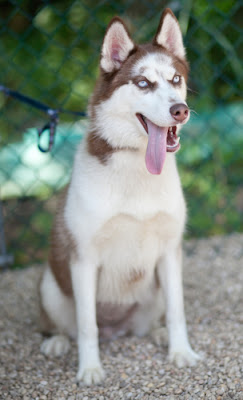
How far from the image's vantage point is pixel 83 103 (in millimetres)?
4777

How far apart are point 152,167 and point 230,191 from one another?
274cm

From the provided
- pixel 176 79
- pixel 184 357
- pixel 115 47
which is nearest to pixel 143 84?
pixel 176 79

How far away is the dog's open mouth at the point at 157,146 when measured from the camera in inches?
80.4

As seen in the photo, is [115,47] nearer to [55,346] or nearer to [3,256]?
[55,346]

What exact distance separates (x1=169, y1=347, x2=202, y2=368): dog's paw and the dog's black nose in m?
1.11

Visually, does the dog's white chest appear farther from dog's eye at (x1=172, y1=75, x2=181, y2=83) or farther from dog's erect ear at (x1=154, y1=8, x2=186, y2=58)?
dog's erect ear at (x1=154, y1=8, x2=186, y2=58)

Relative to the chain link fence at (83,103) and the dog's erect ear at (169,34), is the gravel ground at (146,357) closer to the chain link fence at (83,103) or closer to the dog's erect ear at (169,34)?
the chain link fence at (83,103)

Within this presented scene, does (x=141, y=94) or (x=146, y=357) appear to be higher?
(x=141, y=94)

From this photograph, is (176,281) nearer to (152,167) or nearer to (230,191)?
(152,167)

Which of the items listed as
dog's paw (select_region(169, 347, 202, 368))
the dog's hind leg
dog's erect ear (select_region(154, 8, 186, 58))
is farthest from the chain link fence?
dog's paw (select_region(169, 347, 202, 368))

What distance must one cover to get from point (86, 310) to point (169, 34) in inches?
54.0

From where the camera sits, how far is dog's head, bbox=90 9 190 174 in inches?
79.5

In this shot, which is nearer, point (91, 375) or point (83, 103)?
point (91, 375)

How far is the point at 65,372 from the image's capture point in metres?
2.29
